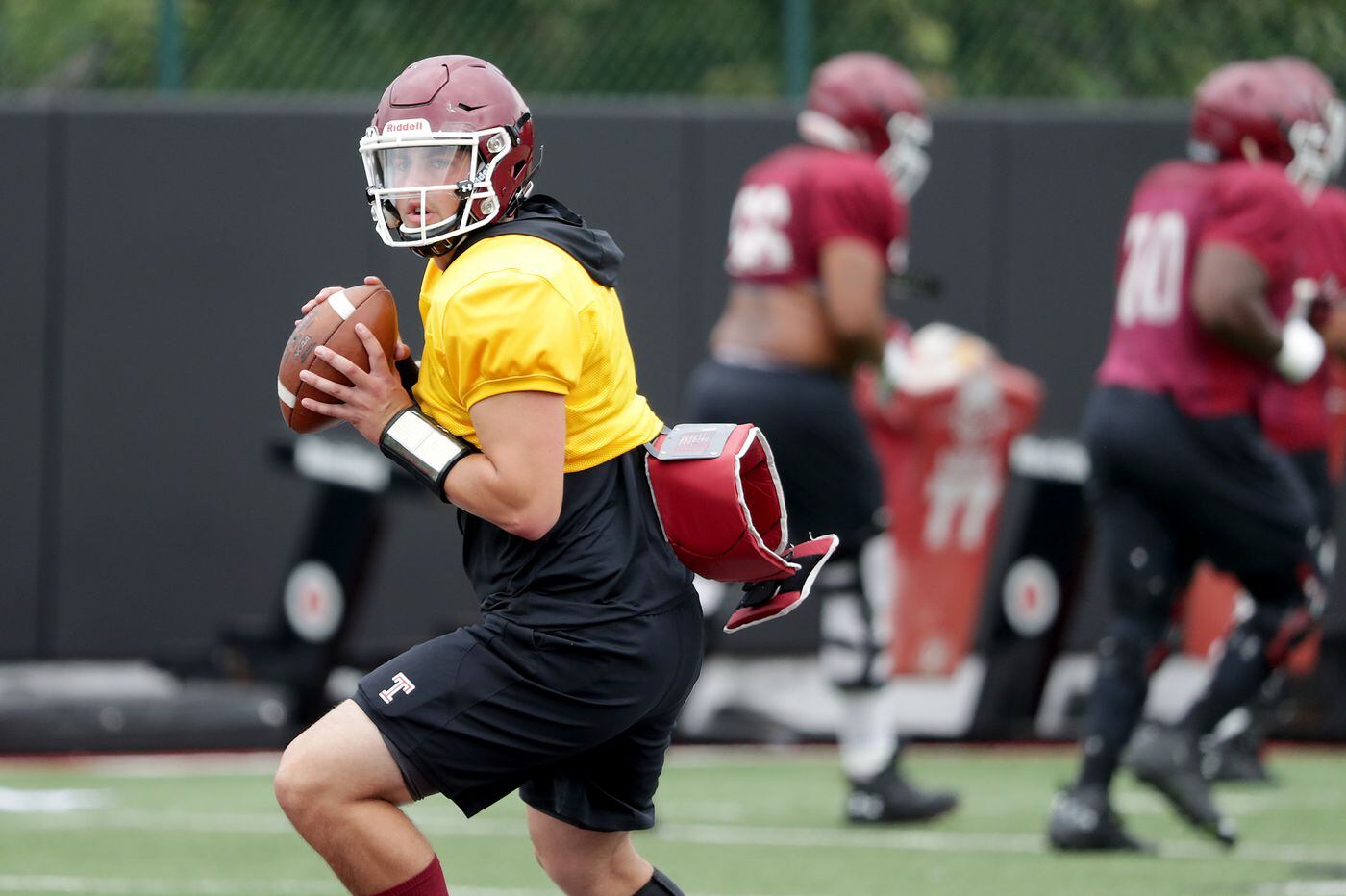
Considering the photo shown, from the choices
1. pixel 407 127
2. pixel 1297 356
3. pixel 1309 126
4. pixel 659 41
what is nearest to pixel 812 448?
pixel 1297 356

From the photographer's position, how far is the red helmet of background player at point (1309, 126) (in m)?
5.94

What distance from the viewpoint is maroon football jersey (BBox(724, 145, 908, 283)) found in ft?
20.9

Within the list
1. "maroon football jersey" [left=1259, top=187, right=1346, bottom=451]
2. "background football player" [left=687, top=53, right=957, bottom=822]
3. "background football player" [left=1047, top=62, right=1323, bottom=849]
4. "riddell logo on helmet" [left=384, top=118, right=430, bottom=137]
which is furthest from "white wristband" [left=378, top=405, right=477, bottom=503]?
"maroon football jersey" [left=1259, top=187, right=1346, bottom=451]

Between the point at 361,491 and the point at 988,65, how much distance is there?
3.29 m

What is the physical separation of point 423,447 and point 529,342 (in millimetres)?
259

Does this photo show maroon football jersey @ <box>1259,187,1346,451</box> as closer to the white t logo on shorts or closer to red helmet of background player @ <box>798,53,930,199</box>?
red helmet of background player @ <box>798,53,930,199</box>

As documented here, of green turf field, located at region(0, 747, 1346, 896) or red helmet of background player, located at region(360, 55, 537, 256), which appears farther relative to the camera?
green turf field, located at region(0, 747, 1346, 896)

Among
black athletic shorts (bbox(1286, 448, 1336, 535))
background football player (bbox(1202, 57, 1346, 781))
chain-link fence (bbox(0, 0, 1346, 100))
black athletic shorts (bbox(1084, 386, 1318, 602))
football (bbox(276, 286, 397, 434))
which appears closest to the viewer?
football (bbox(276, 286, 397, 434))

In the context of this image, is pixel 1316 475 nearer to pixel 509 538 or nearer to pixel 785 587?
pixel 785 587

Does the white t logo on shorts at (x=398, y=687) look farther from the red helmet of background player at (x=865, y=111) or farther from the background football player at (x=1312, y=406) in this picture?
the background football player at (x=1312, y=406)

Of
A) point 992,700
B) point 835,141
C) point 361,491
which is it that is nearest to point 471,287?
point 835,141

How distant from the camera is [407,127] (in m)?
3.62

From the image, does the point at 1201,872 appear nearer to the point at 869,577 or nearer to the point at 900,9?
the point at 869,577

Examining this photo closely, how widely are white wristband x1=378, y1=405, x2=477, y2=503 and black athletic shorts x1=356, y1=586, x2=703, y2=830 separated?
28 cm
